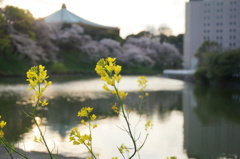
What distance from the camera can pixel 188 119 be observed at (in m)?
6.07

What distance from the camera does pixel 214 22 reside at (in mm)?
40812

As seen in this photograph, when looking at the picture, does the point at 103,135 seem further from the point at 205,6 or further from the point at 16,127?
the point at 205,6

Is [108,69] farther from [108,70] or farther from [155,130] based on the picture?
[155,130]

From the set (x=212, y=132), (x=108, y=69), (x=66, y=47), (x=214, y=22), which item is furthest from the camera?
(x=214, y=22)

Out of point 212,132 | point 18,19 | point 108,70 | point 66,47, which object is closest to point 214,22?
point 66,47

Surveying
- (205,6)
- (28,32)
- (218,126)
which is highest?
(205,6)

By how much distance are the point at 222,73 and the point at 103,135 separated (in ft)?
42.3

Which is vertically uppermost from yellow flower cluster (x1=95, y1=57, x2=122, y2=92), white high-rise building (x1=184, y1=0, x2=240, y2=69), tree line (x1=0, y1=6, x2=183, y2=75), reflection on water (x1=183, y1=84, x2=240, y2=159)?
white high-rise building (x1=184, y1=0, x2=240, y2=69)

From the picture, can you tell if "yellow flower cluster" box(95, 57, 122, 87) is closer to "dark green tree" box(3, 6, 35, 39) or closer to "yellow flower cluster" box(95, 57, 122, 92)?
"yellow flower cluster" box(95, 57, 122, 92)

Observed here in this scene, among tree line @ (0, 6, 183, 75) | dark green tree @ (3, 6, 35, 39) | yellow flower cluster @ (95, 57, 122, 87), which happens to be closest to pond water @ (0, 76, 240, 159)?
→ yellow flower cluster @ (95, 57, 122, 87)

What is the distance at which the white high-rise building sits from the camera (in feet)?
132

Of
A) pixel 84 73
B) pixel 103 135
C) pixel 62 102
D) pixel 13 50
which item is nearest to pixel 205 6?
pixel 84 73

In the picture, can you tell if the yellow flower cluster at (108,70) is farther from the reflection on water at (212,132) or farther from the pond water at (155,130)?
the reflection on water at (212,132)

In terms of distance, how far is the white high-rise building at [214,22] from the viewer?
40.3m
